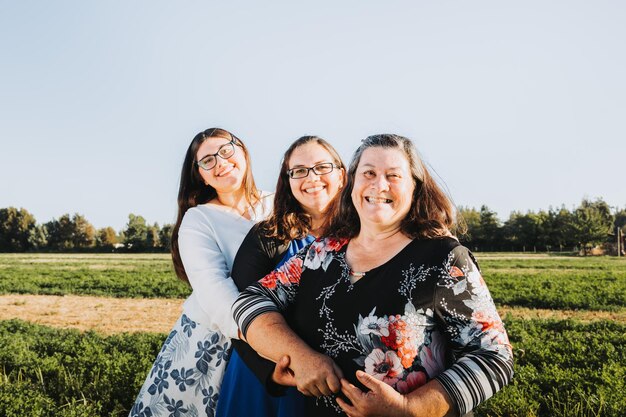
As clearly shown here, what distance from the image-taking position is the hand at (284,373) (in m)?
1.76

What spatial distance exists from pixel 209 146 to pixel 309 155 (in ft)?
2.20

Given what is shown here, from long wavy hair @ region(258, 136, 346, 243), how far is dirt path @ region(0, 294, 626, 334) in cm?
876

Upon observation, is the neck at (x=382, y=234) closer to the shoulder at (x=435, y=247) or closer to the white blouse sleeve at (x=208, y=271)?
the shoulder at (x=435, y=247)

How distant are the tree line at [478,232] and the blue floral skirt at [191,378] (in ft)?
189

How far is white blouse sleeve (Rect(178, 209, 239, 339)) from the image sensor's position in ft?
6.98

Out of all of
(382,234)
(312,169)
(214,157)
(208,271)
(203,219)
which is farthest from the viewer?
(214,157)

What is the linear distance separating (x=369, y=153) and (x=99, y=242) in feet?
262

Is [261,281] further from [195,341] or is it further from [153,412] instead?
[153,412]

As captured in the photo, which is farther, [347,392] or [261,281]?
[261,281]

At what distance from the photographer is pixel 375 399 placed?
1551 mm

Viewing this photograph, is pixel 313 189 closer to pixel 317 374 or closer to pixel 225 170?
pixel 225 170

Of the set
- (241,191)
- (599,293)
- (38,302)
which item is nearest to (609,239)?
(599,293)

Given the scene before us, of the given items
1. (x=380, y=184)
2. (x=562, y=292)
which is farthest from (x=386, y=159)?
(x=562, y=292)

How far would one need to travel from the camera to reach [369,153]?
187 centimetres
